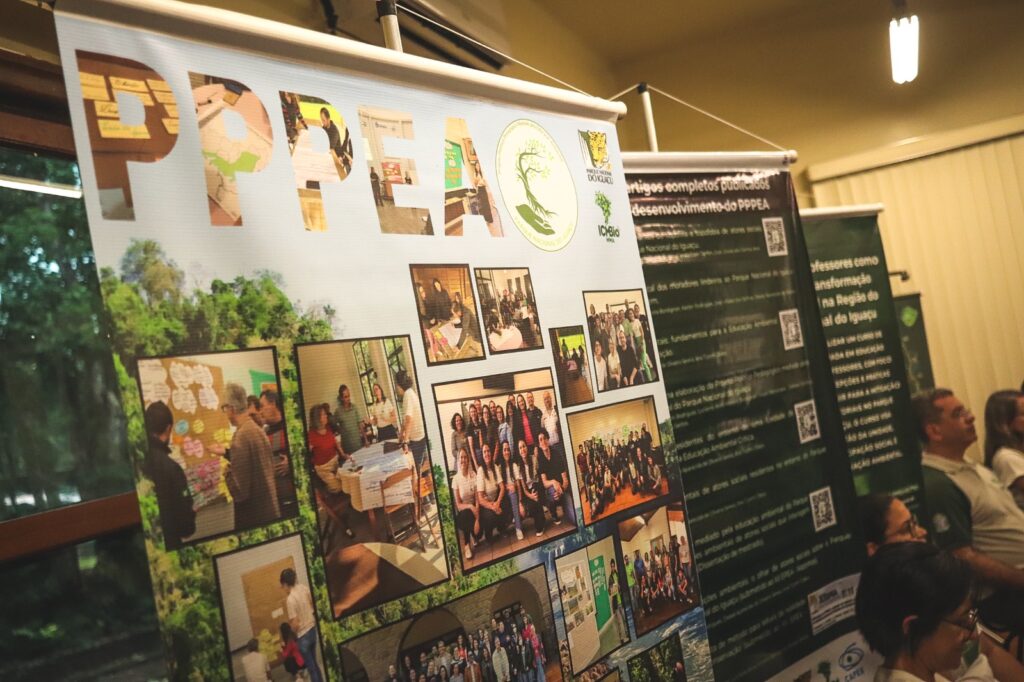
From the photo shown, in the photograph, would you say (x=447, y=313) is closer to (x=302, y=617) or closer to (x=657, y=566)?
(x=302, y=617)

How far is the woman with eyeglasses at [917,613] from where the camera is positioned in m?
2.00

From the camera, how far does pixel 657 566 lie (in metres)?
1.82

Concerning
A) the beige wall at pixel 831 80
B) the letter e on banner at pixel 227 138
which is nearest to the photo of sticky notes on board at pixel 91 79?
the letter e on banner at pixel 227 138

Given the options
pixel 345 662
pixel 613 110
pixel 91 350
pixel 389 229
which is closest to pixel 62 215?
pixel 91 350

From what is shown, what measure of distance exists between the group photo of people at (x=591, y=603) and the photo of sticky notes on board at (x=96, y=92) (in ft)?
3.79

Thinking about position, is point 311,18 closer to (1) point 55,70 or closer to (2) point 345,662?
(1) point 55,70

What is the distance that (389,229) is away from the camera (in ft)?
4.81

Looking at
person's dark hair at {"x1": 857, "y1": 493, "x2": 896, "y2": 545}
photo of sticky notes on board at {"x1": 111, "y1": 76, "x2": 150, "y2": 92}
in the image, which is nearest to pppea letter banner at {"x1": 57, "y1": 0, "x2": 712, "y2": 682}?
photo of sticky notes on board at {"x1": 111, "y1": 76, "x2": 150, "y2": 92}

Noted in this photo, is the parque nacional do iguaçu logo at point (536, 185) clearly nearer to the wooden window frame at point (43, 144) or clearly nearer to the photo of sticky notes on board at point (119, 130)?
the photo of sticky notes on board at point (119, 130)

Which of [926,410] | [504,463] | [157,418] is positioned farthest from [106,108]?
[926,410]

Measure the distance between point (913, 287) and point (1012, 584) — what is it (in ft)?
5.62

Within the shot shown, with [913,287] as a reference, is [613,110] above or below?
above

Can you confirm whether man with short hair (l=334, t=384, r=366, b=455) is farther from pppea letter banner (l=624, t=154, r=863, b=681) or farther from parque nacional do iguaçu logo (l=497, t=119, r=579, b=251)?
pppea letter banner (l=624, t=154, r=863, b=681)

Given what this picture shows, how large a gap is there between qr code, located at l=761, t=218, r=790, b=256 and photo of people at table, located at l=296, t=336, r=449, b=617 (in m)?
1.69
